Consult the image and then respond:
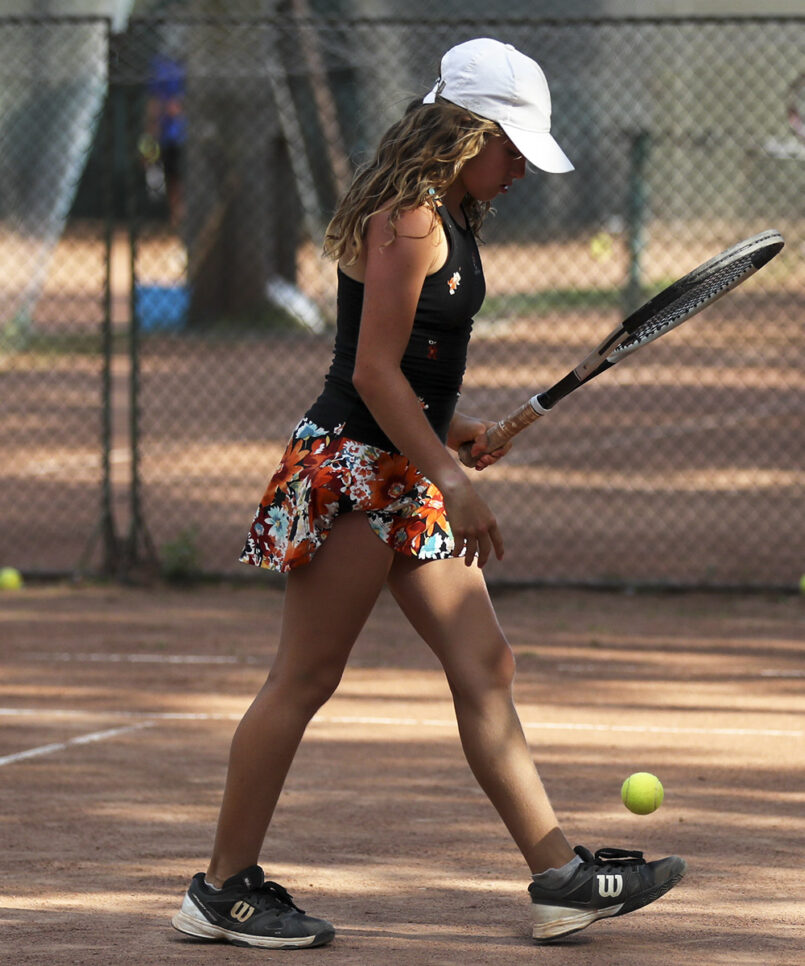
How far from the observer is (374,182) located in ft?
11.2

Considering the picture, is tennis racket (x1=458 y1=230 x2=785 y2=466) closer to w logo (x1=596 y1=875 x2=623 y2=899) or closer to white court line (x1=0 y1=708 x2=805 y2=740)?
w logo (x1=596 y1=875 x2=623 y2=899)

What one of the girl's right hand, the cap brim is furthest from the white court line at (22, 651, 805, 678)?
the cap brim

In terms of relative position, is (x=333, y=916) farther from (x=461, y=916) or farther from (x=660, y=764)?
(x=660, y=764)

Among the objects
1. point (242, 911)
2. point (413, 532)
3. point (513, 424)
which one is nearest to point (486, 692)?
point (413, 532)

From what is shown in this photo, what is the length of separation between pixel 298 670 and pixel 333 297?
587 inches

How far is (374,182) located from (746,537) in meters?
5.95

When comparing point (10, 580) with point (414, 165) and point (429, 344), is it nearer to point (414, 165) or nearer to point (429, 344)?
point (429, 344)

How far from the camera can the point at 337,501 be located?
11.4 ft

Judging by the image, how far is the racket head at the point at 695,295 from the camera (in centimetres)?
377

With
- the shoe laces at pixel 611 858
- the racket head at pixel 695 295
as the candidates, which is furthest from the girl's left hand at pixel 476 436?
the shoe laces at pixel 611 858

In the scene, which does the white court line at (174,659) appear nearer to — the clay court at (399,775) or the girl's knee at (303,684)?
the clay court at (399,775)

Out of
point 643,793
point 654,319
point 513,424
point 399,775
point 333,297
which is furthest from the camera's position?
point 333,297

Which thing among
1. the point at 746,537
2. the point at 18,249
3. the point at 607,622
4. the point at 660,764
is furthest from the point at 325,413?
the point at 18,249

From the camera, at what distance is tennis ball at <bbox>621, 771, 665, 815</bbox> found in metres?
4.37
